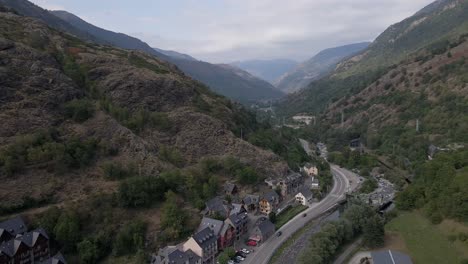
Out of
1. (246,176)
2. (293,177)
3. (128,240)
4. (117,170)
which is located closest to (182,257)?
(128,240)

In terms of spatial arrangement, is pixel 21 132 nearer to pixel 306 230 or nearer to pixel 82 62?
pixel 82 62

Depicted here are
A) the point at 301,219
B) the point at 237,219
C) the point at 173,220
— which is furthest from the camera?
the point at 301,219

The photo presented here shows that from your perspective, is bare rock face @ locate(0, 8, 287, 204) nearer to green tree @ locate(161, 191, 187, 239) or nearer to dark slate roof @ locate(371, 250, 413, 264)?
green tree @ locate(161, 191, 187, 239)

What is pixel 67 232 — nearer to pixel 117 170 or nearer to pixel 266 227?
pixel 117 170

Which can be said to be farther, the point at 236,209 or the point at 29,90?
the point at 29,90

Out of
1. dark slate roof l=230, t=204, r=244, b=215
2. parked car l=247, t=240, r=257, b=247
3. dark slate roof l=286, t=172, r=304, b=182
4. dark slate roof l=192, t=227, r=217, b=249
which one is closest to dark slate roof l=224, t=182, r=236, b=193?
dark slate roof l=230, t=204, r=244, b=215

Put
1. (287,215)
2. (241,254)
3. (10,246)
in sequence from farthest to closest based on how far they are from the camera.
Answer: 1. (287,215)
2. (241,254)
3. (10,246)
